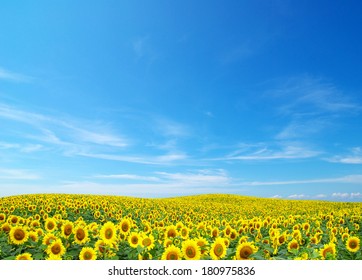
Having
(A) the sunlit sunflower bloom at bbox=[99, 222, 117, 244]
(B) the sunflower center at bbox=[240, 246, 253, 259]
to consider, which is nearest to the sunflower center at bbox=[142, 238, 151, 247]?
(A) the sunlit sunflower bloom at bbox=[99, 222, 117, 244]

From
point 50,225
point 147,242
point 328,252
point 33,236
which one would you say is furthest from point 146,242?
point 328,252

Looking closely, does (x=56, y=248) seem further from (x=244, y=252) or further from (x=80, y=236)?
(x=244, y=252)

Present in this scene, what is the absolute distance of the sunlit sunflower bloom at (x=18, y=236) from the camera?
7676 millimetres

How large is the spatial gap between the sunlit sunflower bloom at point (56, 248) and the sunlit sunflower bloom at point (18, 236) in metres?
1.13

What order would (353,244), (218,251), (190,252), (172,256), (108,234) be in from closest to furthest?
(172,256), (190,252), (218,251), (108,234), (353,244)

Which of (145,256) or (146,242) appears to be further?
(146,242)

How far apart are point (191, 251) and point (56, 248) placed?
2.70 m

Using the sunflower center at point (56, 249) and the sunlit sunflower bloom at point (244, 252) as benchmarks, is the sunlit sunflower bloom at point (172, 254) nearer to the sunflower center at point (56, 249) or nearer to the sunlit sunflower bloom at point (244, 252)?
the sunlit sunflower bloom at point (244, 252)

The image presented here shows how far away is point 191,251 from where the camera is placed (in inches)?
244

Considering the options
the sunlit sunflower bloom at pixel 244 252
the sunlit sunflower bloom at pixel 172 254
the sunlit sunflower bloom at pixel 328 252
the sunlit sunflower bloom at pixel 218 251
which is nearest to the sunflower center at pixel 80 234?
the sunlit sunflower bloom at pixel 172 254

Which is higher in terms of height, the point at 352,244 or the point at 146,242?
the point at 146,242

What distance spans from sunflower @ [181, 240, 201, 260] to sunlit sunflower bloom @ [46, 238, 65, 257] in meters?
2.43
